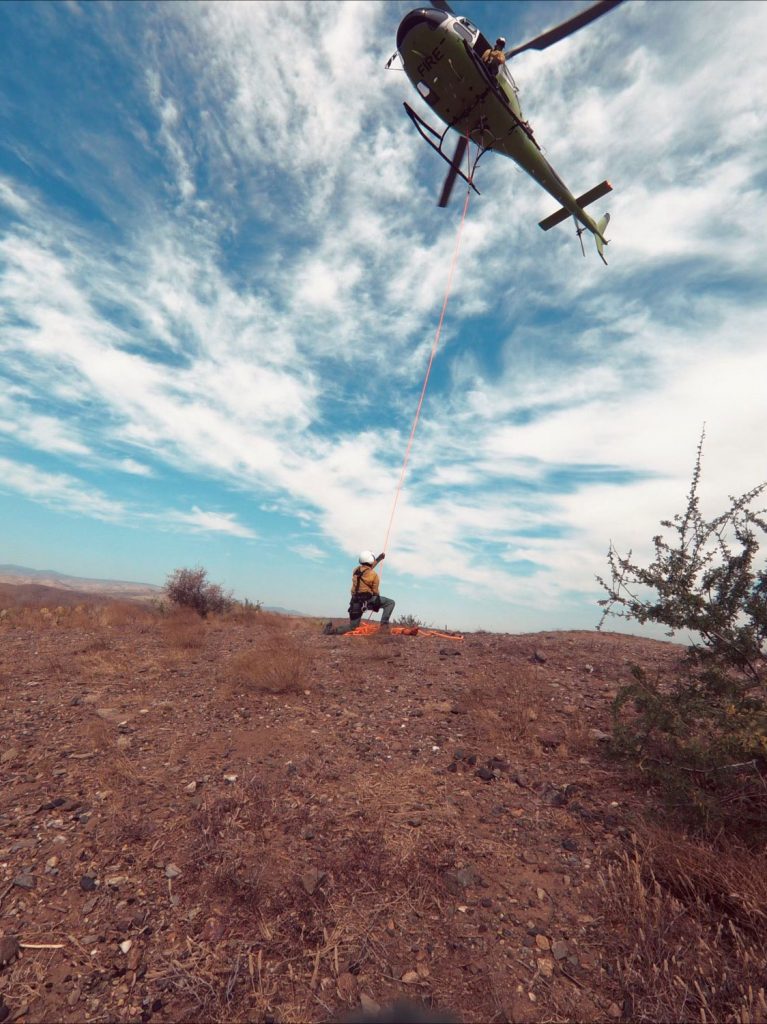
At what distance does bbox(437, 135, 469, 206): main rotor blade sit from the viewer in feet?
29.5

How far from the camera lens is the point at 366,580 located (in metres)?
12.3

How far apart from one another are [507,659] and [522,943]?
5720mm

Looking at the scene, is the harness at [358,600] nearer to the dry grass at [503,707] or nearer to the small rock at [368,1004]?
the dry grass at [503,707]

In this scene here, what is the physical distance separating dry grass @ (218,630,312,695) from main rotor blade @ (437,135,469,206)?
30.4ft

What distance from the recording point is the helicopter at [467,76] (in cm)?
797

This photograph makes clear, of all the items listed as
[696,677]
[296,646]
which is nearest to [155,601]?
[296,646]

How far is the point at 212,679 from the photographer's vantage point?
7.65 m

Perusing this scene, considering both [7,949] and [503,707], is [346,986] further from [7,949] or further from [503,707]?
[503,707]

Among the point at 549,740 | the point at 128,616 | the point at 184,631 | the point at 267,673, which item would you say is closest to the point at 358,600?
the point at 184,631

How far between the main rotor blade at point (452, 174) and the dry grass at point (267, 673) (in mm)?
9252

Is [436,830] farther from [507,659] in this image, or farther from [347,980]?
[507,659]

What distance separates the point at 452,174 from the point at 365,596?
969 centimetres

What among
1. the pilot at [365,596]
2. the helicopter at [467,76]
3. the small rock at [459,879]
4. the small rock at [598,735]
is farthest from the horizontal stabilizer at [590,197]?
the small rock at [459,879]

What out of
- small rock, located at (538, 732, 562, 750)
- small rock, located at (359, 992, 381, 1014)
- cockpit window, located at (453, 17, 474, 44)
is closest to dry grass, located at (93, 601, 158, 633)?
small rock, located at (538, 732, 562, 750)
